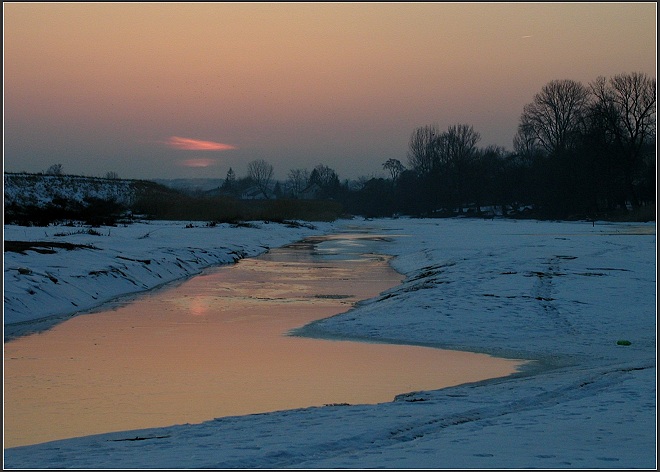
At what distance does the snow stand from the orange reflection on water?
0.58m

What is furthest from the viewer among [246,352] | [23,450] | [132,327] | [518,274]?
[518,274]

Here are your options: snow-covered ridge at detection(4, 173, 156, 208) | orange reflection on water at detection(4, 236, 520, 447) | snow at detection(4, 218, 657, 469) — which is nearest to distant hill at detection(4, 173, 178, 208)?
snow-covered ridge at detection(4, 173, 156, 208)

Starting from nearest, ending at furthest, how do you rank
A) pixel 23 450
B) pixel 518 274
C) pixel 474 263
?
→ pixel 23 450, pixel 518 274, pixel 474 263

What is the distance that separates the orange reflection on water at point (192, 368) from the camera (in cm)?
782

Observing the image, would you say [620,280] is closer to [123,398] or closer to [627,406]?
[627,406]

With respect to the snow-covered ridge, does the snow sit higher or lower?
lower

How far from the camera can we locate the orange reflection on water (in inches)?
308

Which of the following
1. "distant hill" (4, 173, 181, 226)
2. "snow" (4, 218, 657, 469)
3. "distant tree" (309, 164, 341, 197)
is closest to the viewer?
"snow" (4, 218, 657, 469)

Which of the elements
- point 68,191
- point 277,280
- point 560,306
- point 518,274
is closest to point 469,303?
point 560,306

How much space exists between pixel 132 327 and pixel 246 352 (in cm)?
319

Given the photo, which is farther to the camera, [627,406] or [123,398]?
[123,398]

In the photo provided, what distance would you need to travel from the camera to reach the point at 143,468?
5426mm

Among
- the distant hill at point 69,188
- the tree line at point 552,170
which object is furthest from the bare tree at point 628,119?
the distant hill at point 69,188

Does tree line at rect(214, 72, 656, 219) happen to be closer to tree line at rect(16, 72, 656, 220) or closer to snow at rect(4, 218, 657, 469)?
tree line at rect(16, 72, 656, 220)
